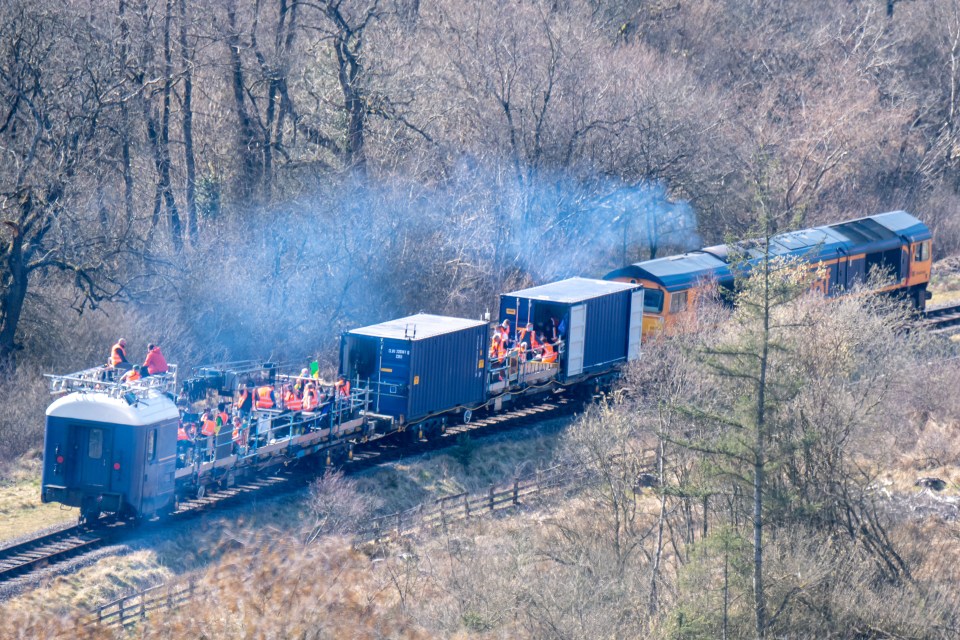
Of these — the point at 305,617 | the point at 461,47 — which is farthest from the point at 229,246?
the point at 305,617

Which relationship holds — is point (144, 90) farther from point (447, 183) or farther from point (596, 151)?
point (596, 151)

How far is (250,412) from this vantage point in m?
24.7

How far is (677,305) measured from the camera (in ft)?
109

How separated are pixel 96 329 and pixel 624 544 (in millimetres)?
15044

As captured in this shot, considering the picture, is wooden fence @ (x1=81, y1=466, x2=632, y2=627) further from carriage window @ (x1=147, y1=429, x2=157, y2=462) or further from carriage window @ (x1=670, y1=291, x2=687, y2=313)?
carriage window @ (x1=670, y1=291, x2=687, y2=313)

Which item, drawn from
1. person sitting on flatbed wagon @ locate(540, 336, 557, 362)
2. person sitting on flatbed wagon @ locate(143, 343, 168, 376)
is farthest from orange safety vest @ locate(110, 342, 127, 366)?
person sitting on flatbed wagon @ locate(540, 336, 557, 362)

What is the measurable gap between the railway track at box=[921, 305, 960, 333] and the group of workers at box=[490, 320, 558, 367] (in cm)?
1424

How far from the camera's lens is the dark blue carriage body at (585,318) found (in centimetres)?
3045

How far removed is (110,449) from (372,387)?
7.02m

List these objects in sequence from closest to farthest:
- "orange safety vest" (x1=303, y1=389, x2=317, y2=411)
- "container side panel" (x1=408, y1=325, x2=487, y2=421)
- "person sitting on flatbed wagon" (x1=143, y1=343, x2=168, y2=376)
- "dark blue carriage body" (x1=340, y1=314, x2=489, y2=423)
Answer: "person sitting on flatbed wagon" (x1=143, y1=343, x2=168, y2=376)
"orange safety vest" (x1=303, y1=389, x2=317, y2=411)
"dark blue carriage body" (x1=340, y1=314, x2=489, y2=423)
"container side panel" (x1=408, y1=325, x2=487, y2=421)

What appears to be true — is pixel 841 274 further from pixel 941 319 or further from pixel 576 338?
pixel 576 338

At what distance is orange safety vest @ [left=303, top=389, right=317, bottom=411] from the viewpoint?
83.1 feet

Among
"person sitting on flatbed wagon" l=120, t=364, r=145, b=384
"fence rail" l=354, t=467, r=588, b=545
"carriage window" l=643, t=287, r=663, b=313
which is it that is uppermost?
"carriage window" l=643, t=287, r=663, b=313

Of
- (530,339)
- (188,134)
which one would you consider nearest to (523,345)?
(530,339)
